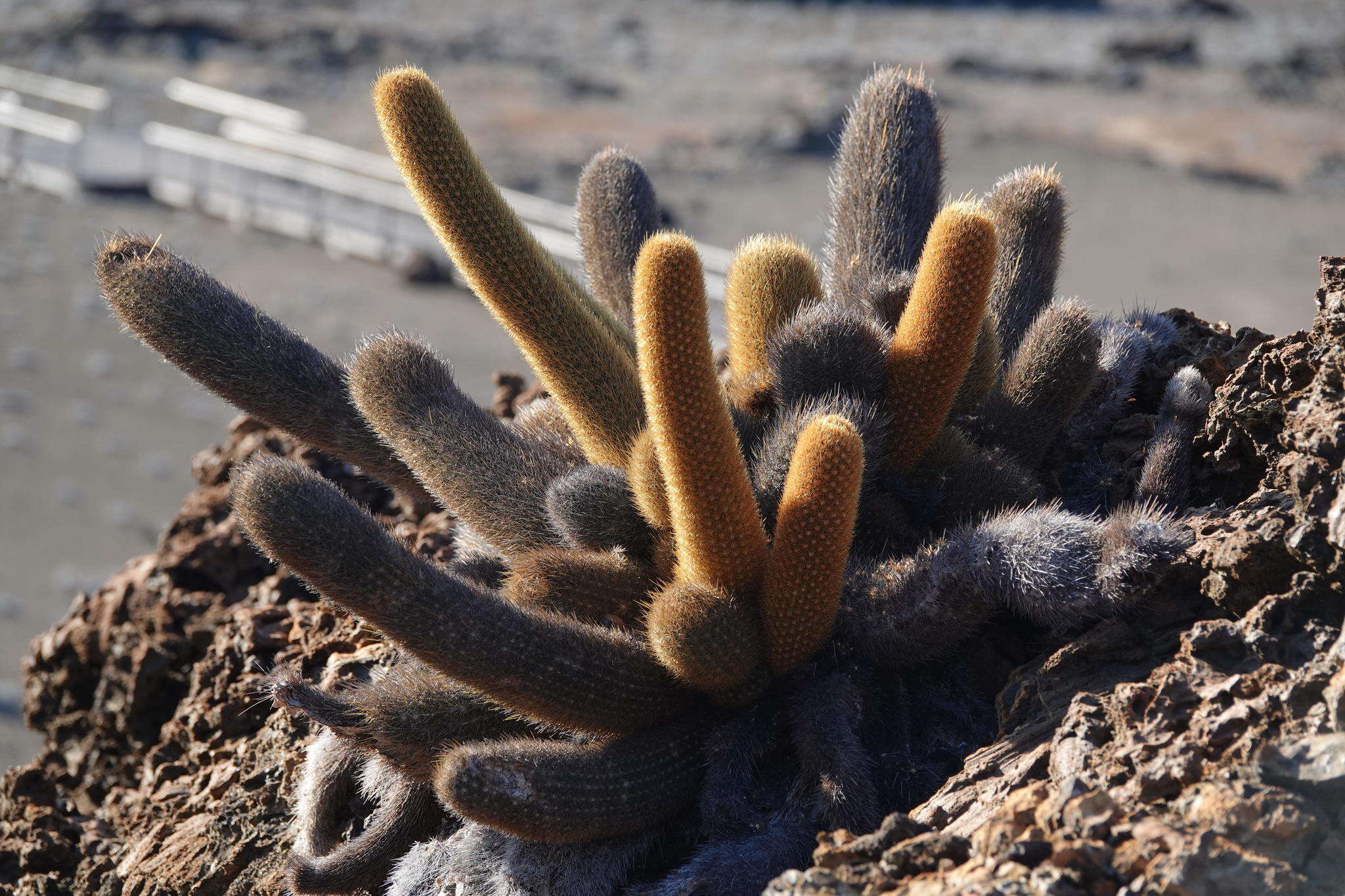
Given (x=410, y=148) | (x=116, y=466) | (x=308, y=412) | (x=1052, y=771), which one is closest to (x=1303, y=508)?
(x=1052, y=771)

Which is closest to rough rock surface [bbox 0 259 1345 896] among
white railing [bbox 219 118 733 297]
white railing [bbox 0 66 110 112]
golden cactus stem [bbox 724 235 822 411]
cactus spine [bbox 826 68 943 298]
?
cactus spine [bbox 826 68 943 298]

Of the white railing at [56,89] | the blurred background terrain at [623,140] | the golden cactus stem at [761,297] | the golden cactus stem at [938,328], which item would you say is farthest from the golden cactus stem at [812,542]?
the white railing at [56,89]

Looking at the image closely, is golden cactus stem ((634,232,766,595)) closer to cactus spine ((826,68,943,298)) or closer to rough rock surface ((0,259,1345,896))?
rough rock surface ((0,259,1345,896))

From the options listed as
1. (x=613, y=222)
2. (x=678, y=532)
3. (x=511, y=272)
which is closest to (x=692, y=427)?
(x=678, y=532)

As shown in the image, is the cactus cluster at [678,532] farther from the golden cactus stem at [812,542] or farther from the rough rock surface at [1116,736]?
the rough rock surface at [1116,736]

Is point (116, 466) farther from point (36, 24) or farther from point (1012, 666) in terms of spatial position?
point (36, 24)

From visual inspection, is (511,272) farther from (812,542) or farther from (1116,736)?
(1116,736)
